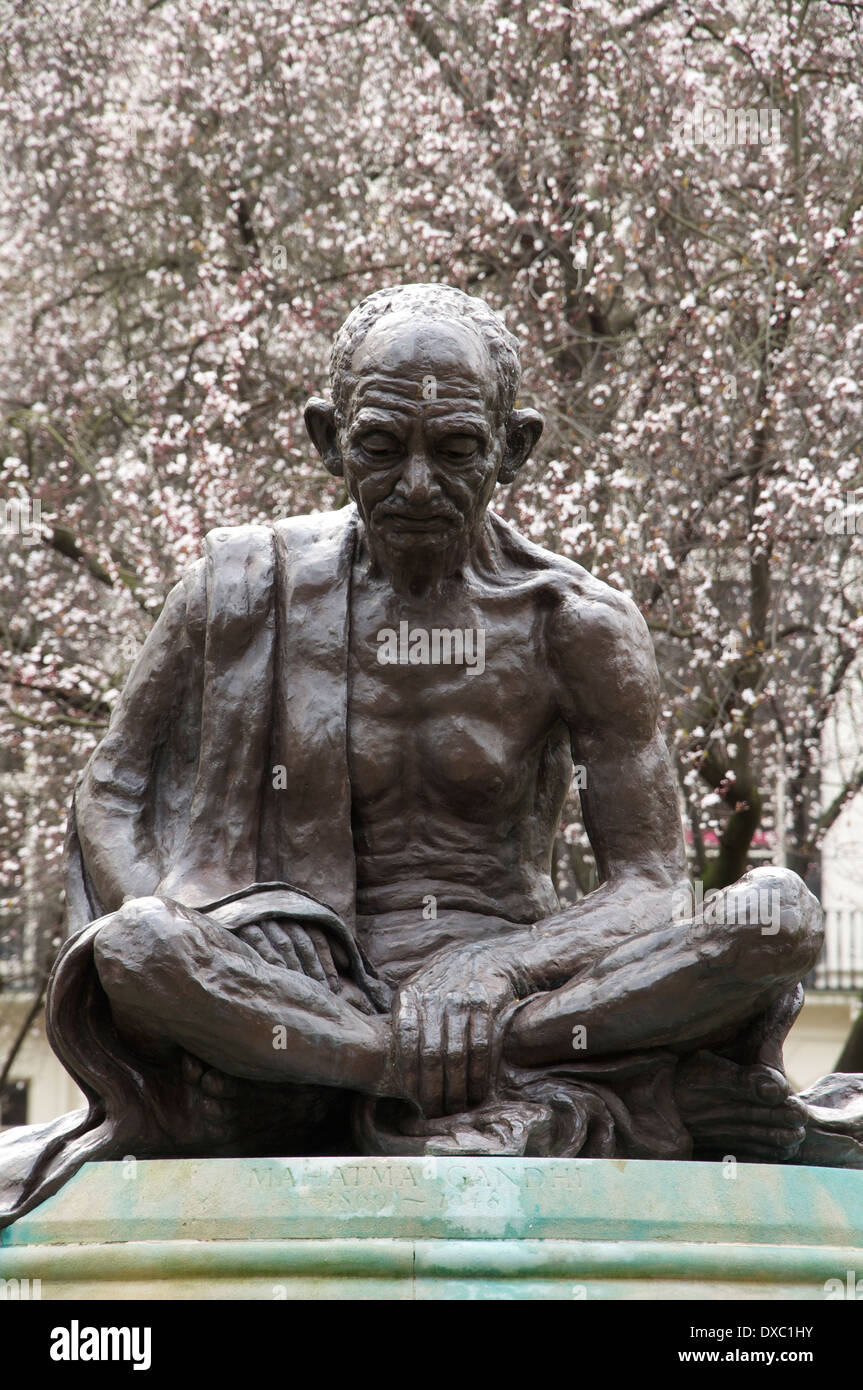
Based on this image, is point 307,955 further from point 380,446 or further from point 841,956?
point 841,956

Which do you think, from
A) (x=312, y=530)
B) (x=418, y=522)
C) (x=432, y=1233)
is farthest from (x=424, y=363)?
(x=432, y=1233)

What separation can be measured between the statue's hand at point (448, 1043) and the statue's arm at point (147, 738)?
0.93m

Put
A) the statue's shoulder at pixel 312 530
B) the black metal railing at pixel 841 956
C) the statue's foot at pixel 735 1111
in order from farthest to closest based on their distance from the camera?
the black metal railing at pixel 841 956
the statue's shoulder at pixel 312 530
the statue's foot at pixel 735 1111

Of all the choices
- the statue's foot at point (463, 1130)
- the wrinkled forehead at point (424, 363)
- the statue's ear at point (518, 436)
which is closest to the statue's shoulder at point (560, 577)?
the statue's ear at point (518, 436)

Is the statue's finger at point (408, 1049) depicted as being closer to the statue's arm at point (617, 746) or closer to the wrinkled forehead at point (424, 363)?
the statue's arm at point (617, 746)

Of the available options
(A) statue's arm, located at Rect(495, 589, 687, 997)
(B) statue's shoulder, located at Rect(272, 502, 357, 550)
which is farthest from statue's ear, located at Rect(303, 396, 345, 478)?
(A) statue's arm, located at Rect(495, 589, 687, 997)

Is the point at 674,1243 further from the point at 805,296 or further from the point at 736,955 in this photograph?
the point at 805,296

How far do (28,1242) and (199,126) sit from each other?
40.4ft

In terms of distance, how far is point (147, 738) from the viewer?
5348 millimetres

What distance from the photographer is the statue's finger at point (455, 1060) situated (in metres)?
4.55

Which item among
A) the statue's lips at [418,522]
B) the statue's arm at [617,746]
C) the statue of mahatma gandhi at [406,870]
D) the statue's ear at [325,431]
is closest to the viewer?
the statue of mahatma gandhi at [406,870]

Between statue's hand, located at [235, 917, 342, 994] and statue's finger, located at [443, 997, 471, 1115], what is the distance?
303mm

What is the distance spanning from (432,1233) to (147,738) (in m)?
1.74
